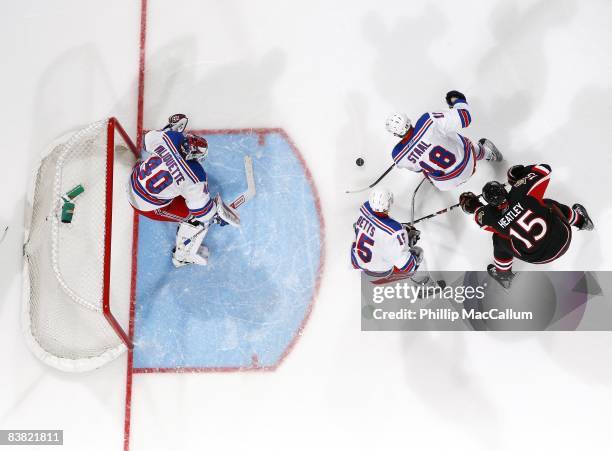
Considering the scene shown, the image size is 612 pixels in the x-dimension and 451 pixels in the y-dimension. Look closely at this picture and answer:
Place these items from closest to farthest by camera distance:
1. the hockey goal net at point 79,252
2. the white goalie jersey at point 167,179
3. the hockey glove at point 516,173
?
the white goalie jersey at point 167,179 → the hockey glove at point 516,173 → the hockey goal net at point 79,252

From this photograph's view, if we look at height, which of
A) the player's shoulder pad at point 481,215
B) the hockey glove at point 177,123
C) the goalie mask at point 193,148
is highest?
the hockey glove at point 177,123

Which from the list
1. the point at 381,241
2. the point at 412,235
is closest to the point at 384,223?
the point at 381,241

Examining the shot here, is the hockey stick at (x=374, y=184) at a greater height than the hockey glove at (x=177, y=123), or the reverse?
the hockey glove at (x=177, y=123)

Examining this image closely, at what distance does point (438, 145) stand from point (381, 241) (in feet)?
2.37

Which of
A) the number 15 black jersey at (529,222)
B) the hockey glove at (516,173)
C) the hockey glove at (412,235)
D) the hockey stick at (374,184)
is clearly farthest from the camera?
the hockey stick at (374,184)

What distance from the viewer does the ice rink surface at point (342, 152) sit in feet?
13.9

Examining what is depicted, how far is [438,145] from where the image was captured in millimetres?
3689

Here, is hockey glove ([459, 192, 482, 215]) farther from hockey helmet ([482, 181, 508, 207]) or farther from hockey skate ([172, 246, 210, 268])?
hockey skate ([172, 246, 210, 268])

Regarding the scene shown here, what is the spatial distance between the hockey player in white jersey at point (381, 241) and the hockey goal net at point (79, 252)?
1.78 metres

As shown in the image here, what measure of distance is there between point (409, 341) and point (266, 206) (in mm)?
1514

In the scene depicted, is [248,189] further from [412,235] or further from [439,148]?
[439,148]

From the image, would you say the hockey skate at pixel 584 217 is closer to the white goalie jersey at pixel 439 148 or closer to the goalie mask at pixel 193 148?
the white goalie jersey at pixel 439 148

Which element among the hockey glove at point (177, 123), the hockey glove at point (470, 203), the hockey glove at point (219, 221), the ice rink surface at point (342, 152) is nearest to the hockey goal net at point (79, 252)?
the ice rink surface at point (342, 152)

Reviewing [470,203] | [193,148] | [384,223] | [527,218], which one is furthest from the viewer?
[470,203]
